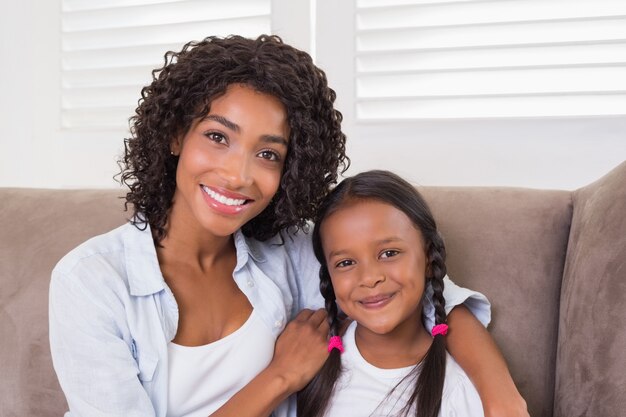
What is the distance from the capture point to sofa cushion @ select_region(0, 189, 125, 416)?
169 centimetres

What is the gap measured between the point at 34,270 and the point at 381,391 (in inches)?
33.8

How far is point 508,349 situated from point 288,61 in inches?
29.0

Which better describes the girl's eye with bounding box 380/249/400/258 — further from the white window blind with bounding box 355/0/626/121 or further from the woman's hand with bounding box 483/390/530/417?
the white window blind with bounding box 355/0/626/121

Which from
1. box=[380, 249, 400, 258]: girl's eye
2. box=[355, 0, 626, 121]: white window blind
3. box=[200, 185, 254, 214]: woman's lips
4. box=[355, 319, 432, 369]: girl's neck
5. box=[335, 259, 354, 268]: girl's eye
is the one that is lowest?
box=[355, 319, 432, 369]: girl's neck

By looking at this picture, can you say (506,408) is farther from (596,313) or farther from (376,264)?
(376,264)

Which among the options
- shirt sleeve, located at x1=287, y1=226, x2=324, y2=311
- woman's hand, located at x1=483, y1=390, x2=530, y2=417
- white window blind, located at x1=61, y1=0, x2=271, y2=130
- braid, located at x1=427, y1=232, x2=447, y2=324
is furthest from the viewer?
white window blind, located at x1=61, y1=0, x2=271, y2=130

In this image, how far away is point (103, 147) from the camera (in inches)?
98.7

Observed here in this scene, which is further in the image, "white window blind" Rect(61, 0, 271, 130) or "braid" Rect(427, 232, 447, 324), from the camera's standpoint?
"white window blind" Rect(61, 0, 271, 130)

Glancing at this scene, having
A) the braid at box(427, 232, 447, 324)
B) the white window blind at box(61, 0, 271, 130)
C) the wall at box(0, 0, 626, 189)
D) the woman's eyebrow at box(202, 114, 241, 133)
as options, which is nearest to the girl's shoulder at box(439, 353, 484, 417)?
the braid at box(427, 232, 447, 324)

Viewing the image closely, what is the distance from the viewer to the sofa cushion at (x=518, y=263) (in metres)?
1.55

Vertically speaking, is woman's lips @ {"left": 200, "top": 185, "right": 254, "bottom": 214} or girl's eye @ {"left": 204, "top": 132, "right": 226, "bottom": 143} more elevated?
girl's eye @ {"left": 204, "top": 132, "right": 226, "bottom": 143}

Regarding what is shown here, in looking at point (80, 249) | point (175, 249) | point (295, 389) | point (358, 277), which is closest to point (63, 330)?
point (80, 249)

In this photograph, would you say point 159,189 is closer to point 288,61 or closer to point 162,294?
point 162,294

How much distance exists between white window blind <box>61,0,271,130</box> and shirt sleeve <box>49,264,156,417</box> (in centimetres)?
123
